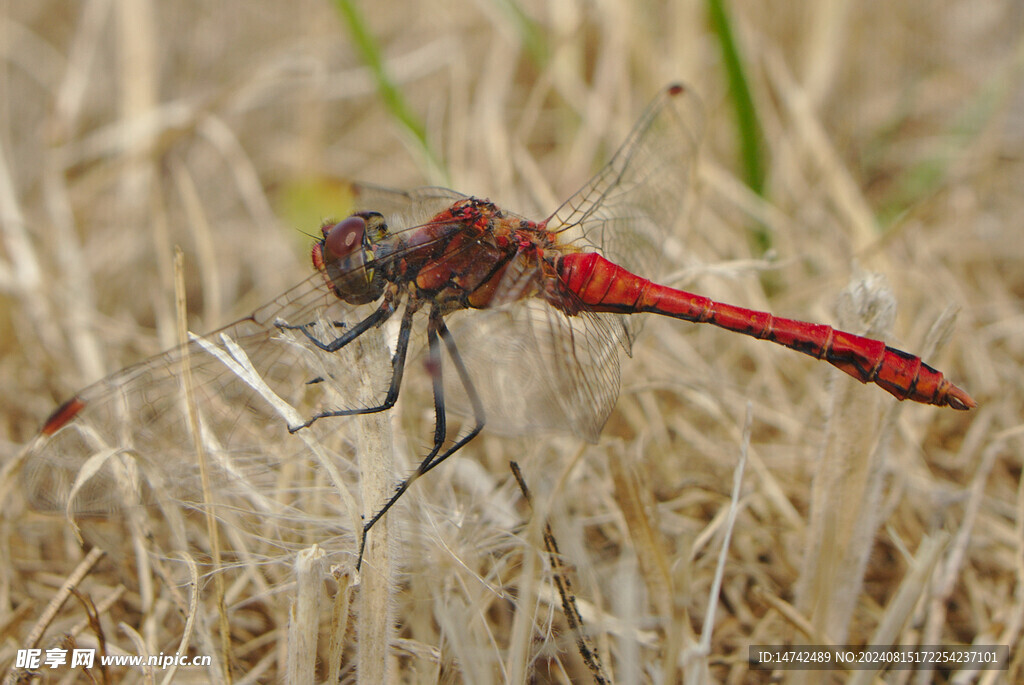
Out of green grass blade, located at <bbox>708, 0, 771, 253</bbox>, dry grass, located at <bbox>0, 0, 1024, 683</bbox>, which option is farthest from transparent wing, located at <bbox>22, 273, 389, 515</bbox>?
green grass blade, located at <bbox>708, 0, 771, 253</bbox>

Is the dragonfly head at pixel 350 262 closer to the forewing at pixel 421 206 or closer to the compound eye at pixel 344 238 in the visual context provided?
the compound eye at pixel 344 238

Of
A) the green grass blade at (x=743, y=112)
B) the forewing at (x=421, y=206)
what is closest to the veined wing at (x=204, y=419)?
the forewing at (x=421, y=206)

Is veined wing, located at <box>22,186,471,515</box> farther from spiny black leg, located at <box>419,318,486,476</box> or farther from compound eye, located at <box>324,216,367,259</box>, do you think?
spiny black leg, located at <box>419,318,486,476</box>

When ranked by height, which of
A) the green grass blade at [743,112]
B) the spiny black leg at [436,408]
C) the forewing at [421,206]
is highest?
the green grass blade at [743,112]

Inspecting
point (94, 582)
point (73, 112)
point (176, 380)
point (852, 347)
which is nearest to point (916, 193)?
point (852, 347)

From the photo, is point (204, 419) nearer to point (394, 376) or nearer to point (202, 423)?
point (202, 423)

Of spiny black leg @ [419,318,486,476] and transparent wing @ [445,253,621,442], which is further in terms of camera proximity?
spiny black leg @ [419,318,486,476]

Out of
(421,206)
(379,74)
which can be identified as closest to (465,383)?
(421,206)

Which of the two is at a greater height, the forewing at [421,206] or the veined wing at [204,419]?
the forewing at [421,206]
